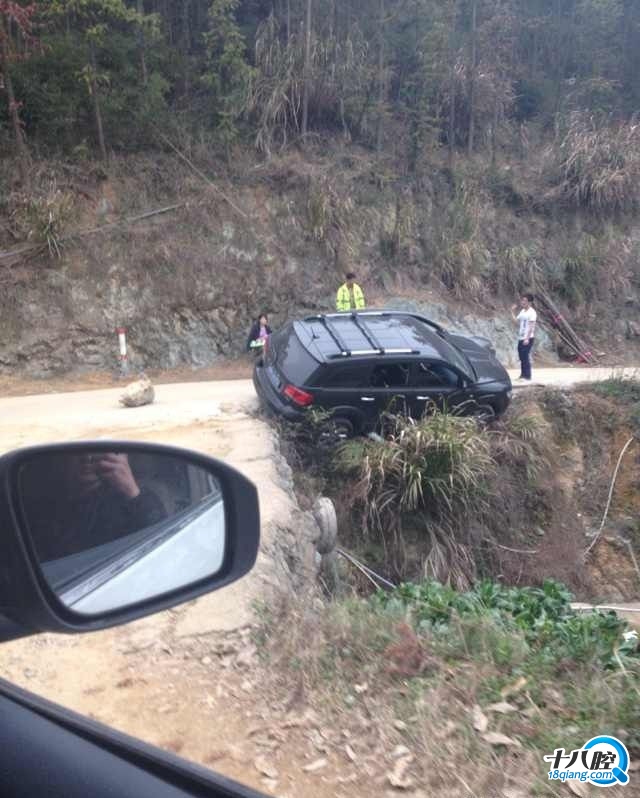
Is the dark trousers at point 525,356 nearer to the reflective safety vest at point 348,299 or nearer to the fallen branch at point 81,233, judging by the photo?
the reflective safety vest at point 348,299

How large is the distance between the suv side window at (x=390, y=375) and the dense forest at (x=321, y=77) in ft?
32.3

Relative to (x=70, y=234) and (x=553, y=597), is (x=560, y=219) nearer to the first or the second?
(x=70, y=234)

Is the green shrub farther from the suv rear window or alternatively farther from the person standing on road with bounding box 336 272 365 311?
the person standing on road with bounding box 336 272 365 311

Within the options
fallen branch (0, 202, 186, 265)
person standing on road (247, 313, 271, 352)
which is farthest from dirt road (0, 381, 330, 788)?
fallen branch (0, 202, 186, 265)

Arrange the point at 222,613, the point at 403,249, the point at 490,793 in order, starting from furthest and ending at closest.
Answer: the point at 403,249 < the point at 222,613 < the point at 490,793

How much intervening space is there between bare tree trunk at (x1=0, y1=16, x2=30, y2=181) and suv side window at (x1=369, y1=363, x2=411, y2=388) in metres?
10.8

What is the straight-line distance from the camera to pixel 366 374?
1148 centimetres

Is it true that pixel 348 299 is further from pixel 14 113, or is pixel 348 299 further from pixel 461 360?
pixel 14 113

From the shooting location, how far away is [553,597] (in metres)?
6.59

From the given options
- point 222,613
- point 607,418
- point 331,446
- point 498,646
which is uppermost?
point 498,646

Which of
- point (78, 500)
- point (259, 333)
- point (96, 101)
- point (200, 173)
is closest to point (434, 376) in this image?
point (259, 333)

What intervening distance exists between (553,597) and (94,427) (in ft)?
23.8

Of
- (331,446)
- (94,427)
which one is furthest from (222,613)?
(94,427)

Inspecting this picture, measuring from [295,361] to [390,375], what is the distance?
52.2 inches
